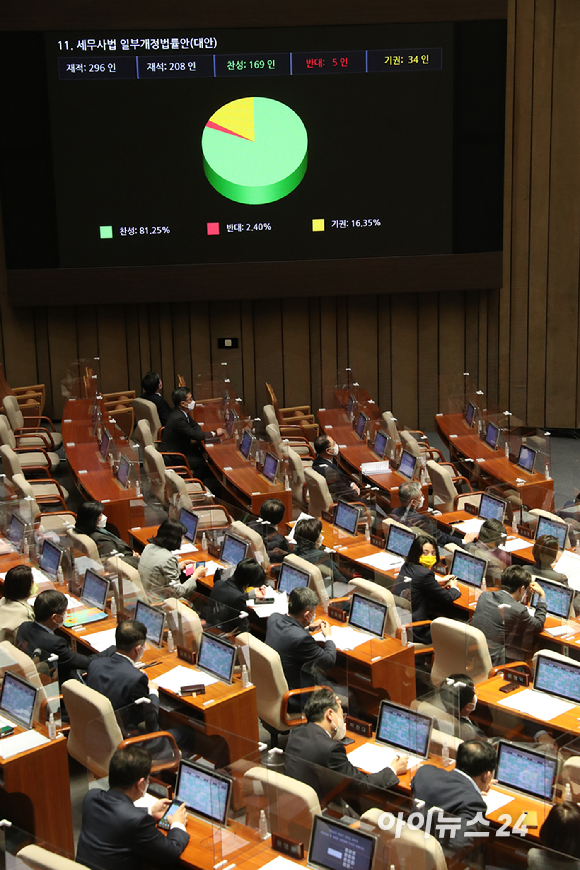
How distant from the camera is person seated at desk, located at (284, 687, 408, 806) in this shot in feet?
14.4

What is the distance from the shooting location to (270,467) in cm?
934

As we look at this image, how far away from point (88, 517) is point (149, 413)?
11.6 feet

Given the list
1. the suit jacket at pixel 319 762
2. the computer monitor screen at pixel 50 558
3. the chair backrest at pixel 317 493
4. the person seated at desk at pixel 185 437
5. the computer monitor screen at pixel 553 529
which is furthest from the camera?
the person seated at desk at pixel 185 437

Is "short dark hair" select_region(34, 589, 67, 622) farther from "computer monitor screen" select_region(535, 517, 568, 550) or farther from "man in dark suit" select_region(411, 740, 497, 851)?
"computer monitor screen" select_region(535, 517, 568, 550)

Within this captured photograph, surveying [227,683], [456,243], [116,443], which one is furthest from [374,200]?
[227,683]

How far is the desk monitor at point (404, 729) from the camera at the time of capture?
16.1ft

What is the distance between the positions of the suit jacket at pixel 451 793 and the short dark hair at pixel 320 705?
1.82ft

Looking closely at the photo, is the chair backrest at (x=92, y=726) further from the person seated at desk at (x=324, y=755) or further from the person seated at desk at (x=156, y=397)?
the person seated at desk at (x=156, y=397)

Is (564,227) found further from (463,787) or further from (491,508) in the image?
(463,787)

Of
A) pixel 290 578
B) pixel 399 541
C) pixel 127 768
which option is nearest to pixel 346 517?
pixel 399 541

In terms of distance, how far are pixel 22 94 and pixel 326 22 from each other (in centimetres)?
348

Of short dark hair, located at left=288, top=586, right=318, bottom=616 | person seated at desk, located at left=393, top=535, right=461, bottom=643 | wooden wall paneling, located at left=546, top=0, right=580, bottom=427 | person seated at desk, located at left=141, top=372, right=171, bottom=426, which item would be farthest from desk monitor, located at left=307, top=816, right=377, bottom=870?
wooden wall paneling, located at left=546, top=0, right=580, bottom=427

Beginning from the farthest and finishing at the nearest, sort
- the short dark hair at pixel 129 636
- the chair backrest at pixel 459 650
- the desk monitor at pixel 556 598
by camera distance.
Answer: the desk monitor at pixel 556 598 → the chair backrest at pixel 459 650 → the short dark hair at pixel 129 636

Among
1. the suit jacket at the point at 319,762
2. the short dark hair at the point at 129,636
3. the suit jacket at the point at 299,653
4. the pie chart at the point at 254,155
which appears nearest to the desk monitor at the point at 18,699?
the short dark hair at the point at 129,636
